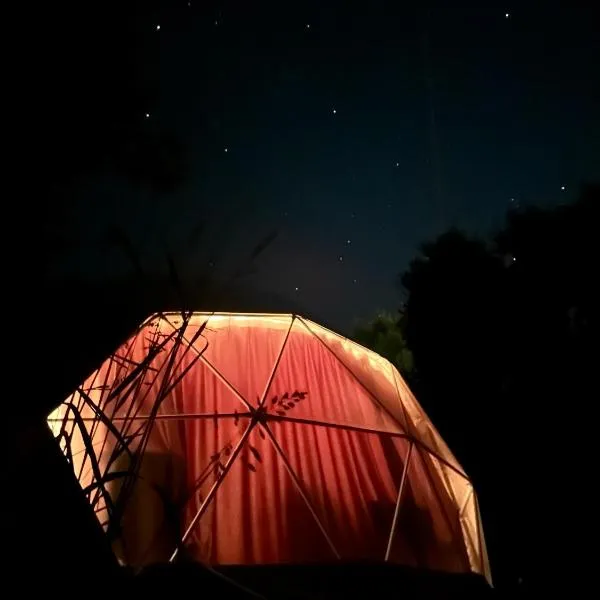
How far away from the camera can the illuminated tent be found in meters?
3.32

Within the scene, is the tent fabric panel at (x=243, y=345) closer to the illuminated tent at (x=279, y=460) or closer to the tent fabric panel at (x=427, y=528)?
the illuminated tent at (x=279, y=460)

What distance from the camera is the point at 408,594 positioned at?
6.93 feet

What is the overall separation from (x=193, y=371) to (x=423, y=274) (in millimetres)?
7736

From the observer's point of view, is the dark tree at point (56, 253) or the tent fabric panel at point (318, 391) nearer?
the dark tree at point (56, 253)

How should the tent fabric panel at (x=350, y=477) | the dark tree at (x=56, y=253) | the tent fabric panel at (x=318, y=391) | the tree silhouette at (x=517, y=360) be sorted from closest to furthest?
the dark tree at (x=56, y=253)
the tent fabric panel at (x=350, y=477)
the tent fabric panel at (x=318, y=391)
the tree silhouette at (x=517, y=360)

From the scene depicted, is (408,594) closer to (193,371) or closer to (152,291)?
(152,291)

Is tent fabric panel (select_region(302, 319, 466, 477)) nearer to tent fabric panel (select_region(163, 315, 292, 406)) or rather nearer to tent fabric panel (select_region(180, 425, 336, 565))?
tent fabric panel (select_region(163, 315, 292, 406))

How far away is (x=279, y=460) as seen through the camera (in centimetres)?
368

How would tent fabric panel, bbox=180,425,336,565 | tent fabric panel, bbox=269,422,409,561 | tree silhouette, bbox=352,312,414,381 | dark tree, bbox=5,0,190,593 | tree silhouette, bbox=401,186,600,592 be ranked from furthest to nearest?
tree silhouette, bbox=352,312,414,381 → tree silhouette, bbox=401,186,600,592 → tent fabric panel, bbox=269,422,409,561 → tent fabric panel, bbox=180,425,336,565 → dark tree, bbox=5,0,190,593

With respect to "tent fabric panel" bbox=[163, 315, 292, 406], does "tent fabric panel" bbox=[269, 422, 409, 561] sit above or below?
below

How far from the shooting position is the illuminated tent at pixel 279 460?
3.32 metres

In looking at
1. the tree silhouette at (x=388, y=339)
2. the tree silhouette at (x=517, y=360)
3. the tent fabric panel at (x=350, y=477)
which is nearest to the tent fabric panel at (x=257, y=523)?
the tent fabric panel at (x=350, y=477)

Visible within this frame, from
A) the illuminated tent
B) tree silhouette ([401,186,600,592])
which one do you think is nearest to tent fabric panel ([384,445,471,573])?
the illuminated tent

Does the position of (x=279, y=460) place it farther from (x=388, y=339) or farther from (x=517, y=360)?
(x=388, y=339)
